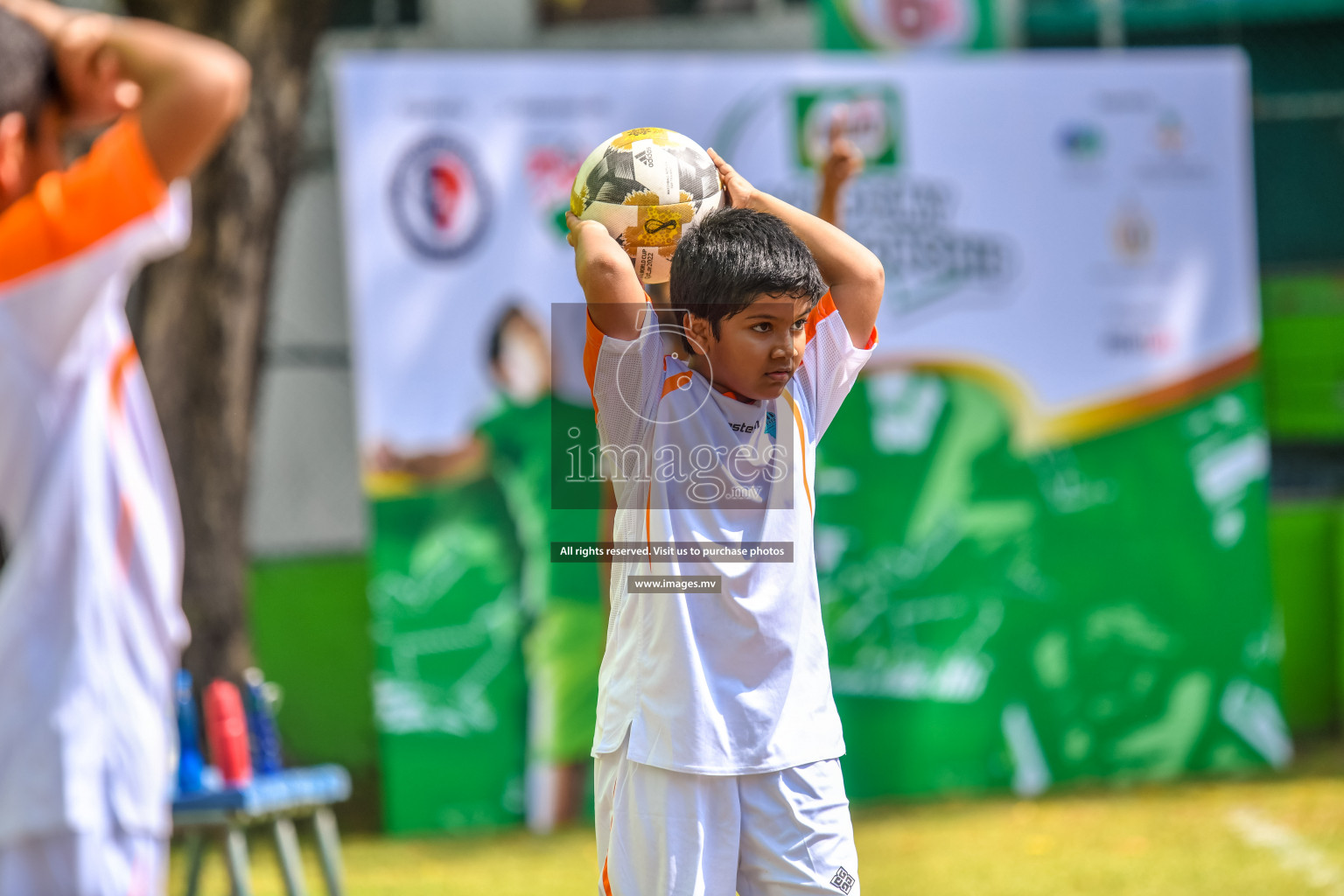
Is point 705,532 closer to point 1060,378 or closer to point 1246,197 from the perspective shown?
point 1060,378

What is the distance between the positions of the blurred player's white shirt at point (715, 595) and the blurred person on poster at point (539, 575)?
3795 millimetres

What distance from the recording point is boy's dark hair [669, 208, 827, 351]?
7.24ft

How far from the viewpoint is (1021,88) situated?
→ 22.0ft

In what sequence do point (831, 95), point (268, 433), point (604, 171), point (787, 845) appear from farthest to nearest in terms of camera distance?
point (268, 433)
point (831, 95)
point (604, 171)
point (787, 845)

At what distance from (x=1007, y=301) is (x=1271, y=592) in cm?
181

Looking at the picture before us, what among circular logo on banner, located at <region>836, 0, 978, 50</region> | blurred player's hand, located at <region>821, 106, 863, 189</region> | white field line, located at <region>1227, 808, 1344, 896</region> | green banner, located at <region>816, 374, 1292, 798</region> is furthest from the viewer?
circular logo on banner, located at <region>836, 0, 978, 50</region>

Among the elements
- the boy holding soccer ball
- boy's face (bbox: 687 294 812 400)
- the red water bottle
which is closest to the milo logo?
the red water bottle

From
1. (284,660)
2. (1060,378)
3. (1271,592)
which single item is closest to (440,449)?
(284,660)

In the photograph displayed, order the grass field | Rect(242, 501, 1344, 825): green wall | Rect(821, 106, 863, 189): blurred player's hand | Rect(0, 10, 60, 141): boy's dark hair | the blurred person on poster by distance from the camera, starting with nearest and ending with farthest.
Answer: Rect(0, 10, 60, 141): boy's dark hair < Rect(821, 106, 863, 189): blurred player's hand < the grass field < the blurred person on poster < Rect(242, 501, 1344, 825): green wall

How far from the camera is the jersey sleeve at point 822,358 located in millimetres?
2408

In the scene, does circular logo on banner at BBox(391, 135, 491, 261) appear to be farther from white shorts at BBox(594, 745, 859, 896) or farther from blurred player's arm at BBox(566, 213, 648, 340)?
white shorts at BBox(594, 745, 859, 896)

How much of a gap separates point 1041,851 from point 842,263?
3.86 m

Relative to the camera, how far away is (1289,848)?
5.47 metres

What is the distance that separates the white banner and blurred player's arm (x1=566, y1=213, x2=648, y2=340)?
12.1 ft
